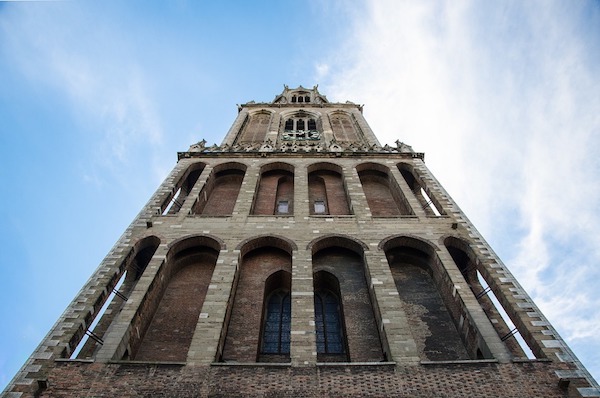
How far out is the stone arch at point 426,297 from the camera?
1222 centimetres

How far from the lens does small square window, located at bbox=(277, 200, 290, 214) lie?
19.3 metres

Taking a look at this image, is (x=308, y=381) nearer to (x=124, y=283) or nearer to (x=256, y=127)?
(x=124, y=283)

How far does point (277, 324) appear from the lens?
1341 cm

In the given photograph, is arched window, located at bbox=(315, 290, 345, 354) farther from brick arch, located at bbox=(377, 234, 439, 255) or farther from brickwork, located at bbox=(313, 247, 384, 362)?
brick arch, located at bbox=(377, 234, 439, 255)

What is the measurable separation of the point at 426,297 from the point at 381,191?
25.6ft

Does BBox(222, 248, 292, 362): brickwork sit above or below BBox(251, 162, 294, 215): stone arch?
below

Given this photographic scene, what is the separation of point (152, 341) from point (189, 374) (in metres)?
2.88

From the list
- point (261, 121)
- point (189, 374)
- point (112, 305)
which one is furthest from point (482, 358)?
point (261, 121)

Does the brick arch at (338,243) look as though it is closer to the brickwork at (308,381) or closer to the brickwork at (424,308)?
the brickwork at (424,308)

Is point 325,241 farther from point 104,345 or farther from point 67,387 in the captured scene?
point 67,387

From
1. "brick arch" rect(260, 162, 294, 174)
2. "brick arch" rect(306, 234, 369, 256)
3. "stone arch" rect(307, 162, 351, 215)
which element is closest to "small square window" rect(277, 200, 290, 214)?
"stone arch" rect(307, 162, 351, 215)

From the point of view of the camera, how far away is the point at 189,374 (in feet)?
33.3

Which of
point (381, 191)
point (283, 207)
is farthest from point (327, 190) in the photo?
point (381, 191)

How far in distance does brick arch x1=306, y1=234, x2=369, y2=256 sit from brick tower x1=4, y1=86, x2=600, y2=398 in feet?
0.19
